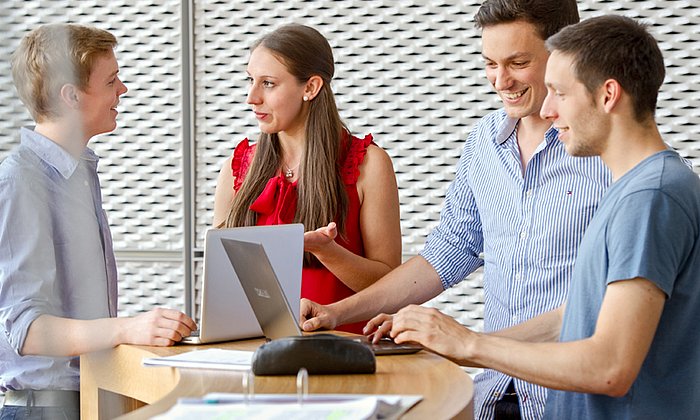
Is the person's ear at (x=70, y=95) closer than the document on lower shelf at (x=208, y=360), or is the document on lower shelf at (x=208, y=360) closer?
the document on lower shelf at (x=208, y=360)

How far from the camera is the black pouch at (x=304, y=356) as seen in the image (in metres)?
2.06

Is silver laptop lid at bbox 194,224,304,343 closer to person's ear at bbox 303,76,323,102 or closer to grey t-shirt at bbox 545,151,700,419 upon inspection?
grey t-shirt at bbox 545,151,700,419

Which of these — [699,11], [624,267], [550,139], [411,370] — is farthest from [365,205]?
[699,11]

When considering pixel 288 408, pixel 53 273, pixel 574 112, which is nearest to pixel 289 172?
pixel 53 273

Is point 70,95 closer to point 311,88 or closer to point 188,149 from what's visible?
point 311,88

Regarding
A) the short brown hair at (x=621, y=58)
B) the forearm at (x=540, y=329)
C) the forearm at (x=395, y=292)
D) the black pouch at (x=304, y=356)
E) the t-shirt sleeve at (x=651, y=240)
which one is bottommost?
the forearm at (x=395, y=292)

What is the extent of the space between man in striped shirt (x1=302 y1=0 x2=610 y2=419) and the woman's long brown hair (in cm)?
37

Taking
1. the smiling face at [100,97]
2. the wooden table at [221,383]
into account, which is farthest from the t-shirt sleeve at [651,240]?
the smiling face at [100,97]

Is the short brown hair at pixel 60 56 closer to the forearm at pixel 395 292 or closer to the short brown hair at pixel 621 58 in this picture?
the forearm at pixel 395 292

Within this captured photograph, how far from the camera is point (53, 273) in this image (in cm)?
252

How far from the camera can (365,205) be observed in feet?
10.6

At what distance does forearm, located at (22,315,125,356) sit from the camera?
2.46m

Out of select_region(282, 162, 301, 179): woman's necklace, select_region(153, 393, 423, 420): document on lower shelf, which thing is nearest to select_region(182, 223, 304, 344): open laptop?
select_region(153, 393, 423, 420): document on lower shelf

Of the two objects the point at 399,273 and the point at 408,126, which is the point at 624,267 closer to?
the point at 399,273
